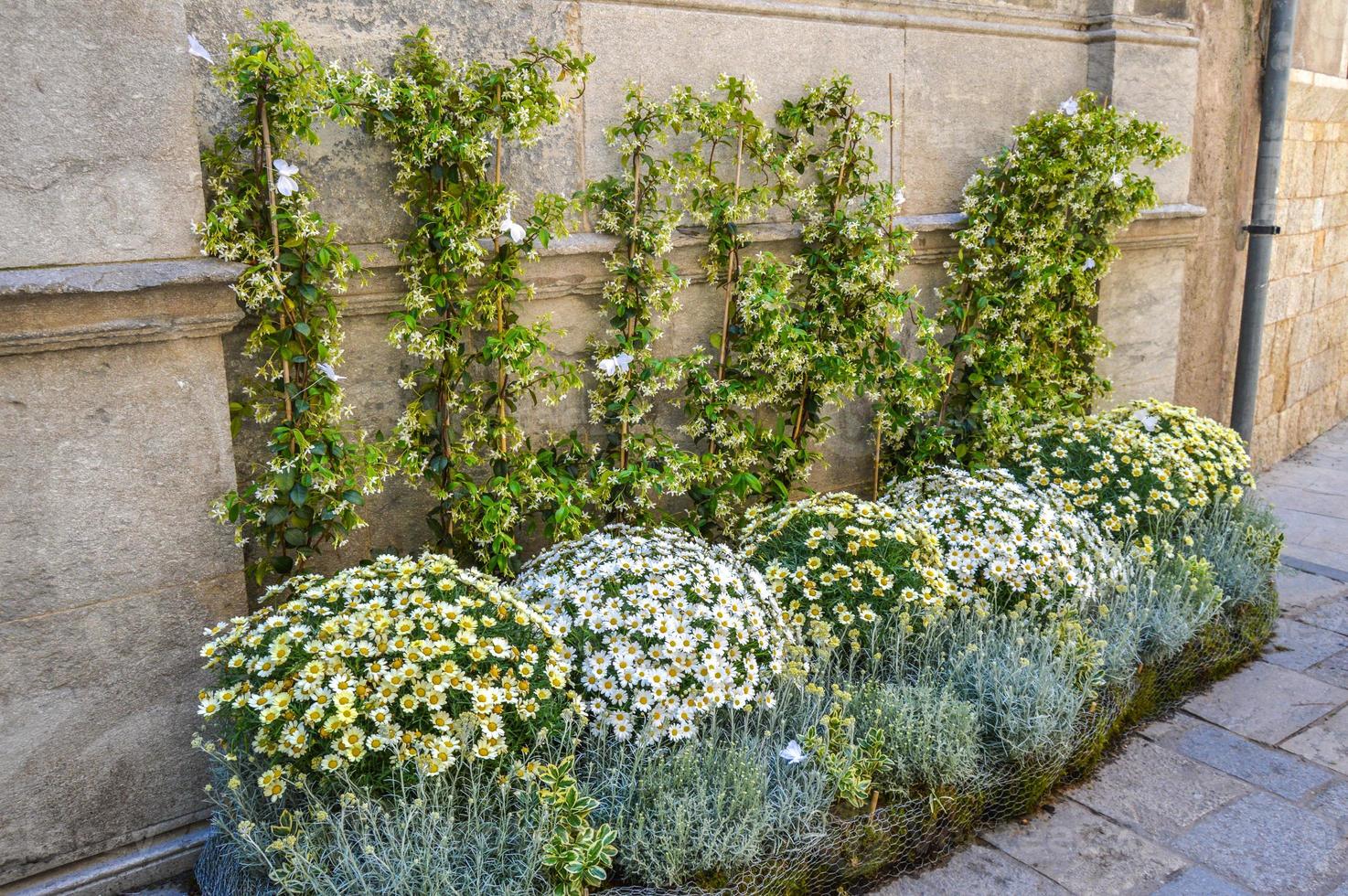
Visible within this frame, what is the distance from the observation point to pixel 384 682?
8.07ft

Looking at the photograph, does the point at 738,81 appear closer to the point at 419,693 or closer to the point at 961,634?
the point at 961,634

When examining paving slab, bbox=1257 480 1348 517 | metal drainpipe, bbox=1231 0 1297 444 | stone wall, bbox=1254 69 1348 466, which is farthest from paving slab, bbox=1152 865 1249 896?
stone wall, bbox=1254 69 1348 466

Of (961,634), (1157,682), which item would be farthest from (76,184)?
(1157,682)

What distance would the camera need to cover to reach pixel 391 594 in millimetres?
2752

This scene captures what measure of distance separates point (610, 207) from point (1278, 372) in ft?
17.5

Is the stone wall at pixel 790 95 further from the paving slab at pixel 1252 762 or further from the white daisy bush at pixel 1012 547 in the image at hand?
the paving slab at pixel 1252 762

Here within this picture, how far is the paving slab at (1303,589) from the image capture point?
15.6 feet

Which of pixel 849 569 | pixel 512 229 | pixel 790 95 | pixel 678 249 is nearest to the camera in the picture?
pixel 512 229

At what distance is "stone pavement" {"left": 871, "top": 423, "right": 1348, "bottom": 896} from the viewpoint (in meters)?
2.88

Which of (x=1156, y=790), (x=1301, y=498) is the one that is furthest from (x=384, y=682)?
(x=1301, y=498)

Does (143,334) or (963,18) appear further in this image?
(963,18)

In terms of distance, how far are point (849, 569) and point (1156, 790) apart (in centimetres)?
117

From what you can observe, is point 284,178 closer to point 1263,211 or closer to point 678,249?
point 678,249

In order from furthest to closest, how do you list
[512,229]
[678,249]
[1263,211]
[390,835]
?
[1263,211] → [678,249] → [512,229] → [390,835]
